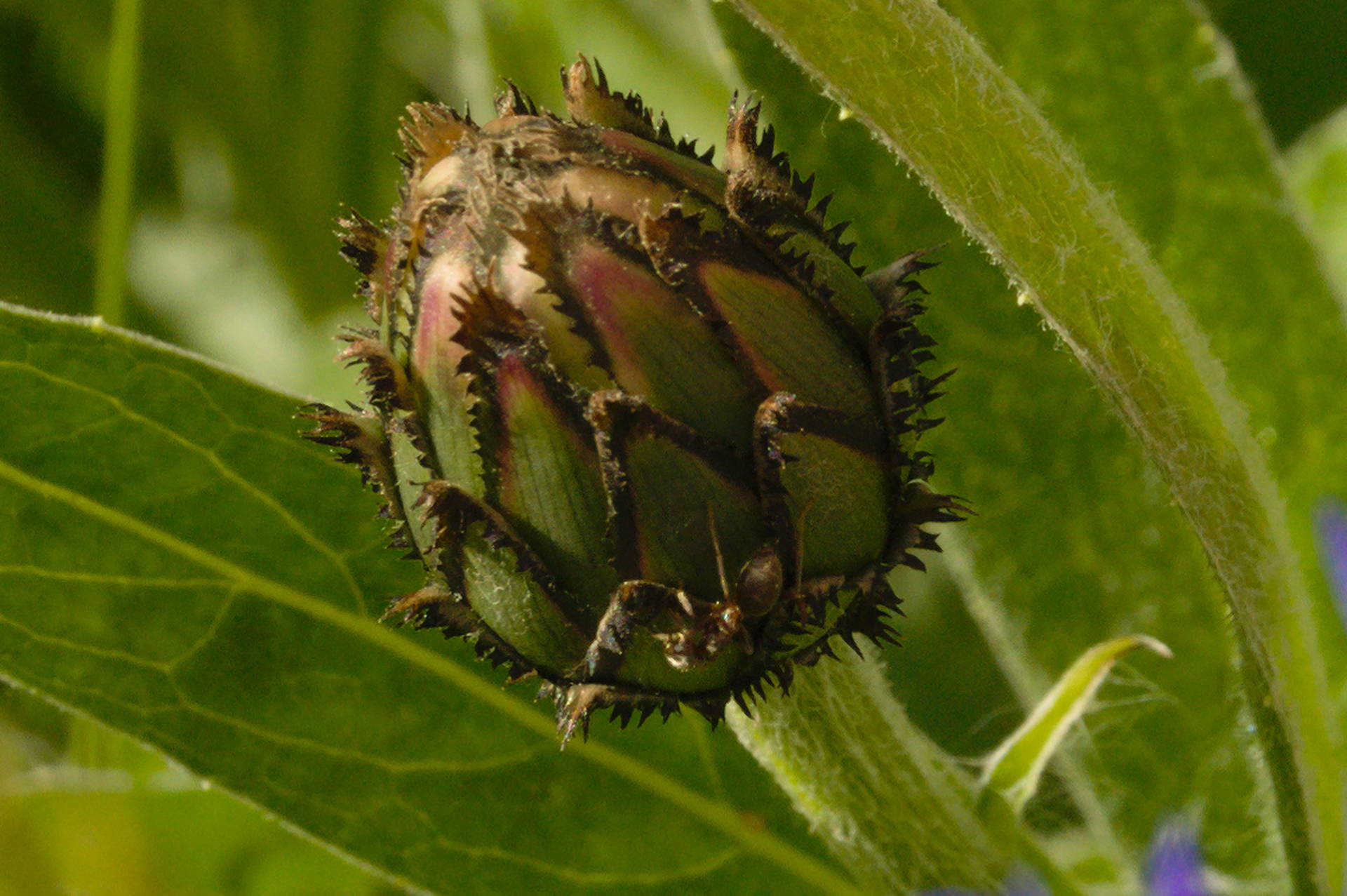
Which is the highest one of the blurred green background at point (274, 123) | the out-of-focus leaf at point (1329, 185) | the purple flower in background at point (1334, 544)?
the out-of-focus leaf at point (1329, 185)

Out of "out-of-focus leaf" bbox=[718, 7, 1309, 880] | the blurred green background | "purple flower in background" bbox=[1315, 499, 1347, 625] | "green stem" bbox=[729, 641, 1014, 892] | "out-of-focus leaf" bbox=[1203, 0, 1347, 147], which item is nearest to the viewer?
"green stem" bbox=[729, 641, 1014, 892]

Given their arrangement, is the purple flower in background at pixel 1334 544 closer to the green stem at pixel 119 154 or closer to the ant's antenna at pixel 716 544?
the ant's antenna at pixel 716 544

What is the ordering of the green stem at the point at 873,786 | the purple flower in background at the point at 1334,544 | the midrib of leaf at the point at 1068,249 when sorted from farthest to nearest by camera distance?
the purple flower in background at the point at 1334,544 < the green stem at the point at 873,786 < the midrib of leaf at the point at 1068,249

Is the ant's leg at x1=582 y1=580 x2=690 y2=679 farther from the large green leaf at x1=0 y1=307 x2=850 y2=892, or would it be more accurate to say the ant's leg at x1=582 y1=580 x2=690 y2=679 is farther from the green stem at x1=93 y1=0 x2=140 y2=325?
the green stem at x1=93 y1=0 x2=140 y2=325

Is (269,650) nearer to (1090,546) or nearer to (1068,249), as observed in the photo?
(1068,249)

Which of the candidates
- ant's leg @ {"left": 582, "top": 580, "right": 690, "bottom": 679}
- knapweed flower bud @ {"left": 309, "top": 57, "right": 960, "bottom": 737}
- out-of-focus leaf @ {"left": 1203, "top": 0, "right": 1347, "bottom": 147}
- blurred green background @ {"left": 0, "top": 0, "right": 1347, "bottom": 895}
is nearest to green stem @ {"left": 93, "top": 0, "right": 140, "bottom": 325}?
blurred green background @ {"left": 0, "top": 0, "right": 1347, "bottom": 895}

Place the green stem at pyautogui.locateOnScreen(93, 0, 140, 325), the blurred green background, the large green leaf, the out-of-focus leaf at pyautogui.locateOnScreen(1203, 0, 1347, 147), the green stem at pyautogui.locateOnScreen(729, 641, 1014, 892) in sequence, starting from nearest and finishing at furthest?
the green stem at pyautogui.locateOnScreen(729, 641, 1014, 892), the large green leaf, the green stem at pyautogui.locateOnScreen(93, 0, 140, 325), the blurred green background, the out-of-focus leaf at pyautogui.locateOnScreen(1203, 0, 1347, 147)

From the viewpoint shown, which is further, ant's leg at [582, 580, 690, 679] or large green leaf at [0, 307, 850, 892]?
large green leaf at [0, 307, 850, 892]

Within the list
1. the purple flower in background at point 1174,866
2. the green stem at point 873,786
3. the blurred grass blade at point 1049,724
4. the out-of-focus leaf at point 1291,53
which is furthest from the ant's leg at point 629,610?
the out-of-focus leaf at point 1291,53
